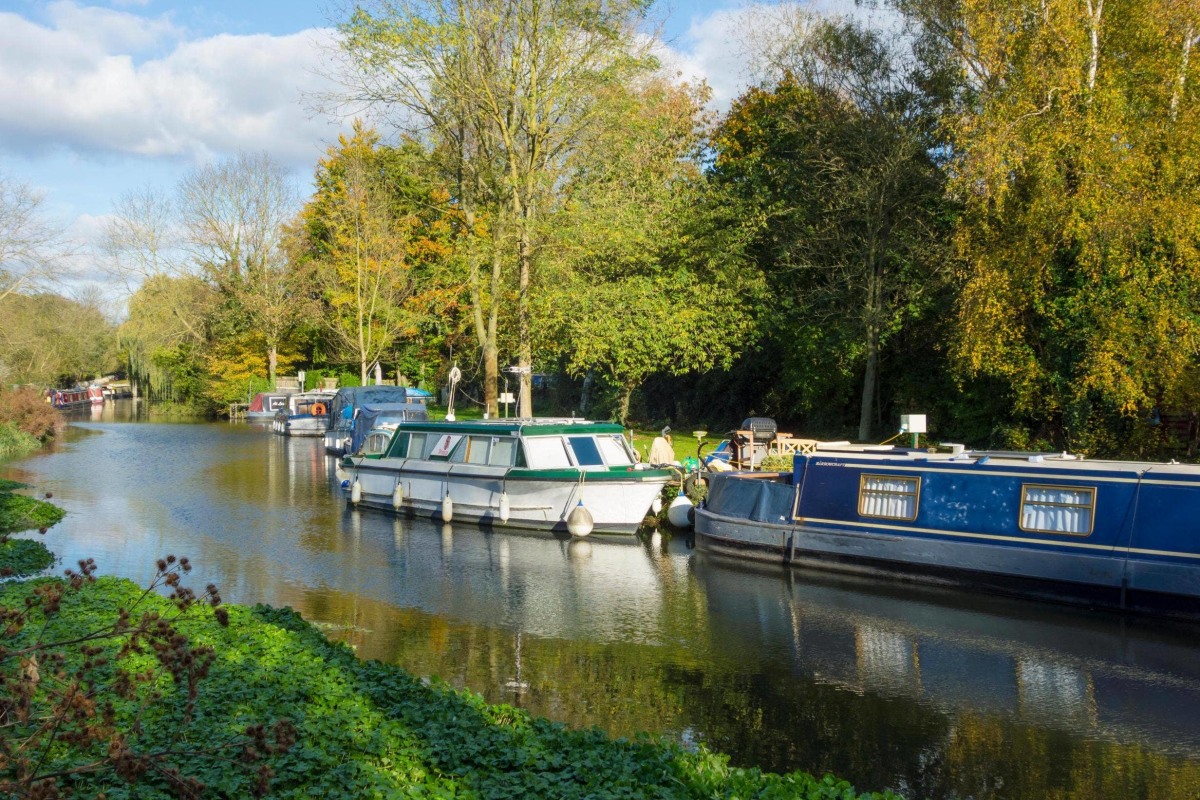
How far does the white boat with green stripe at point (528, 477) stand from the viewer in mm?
20953

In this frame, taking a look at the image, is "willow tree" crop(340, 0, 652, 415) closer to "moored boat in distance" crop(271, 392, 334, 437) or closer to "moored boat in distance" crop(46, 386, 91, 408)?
"moored boat in distance" crop(271, 392, 334, 437)

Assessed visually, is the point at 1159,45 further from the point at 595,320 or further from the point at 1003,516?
the point at 595,320

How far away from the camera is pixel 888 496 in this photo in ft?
56.9

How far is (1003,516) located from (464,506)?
1156cm

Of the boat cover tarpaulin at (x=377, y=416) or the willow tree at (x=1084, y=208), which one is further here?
the boat cover tarpaulin at (x=377, y=416)

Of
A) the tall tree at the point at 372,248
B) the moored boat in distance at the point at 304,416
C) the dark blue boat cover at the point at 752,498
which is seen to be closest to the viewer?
the dark blue boat cover at the point at 752,498

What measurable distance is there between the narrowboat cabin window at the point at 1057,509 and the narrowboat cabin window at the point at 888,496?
177 centimetres

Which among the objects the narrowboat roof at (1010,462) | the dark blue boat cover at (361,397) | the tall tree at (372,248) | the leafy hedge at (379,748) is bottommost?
the leafy hedge at (379,748)

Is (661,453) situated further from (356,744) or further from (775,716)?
(356,744)

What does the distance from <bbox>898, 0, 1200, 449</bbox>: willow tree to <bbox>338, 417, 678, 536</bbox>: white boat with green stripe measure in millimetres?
8744

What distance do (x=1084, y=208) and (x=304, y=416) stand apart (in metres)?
39.4

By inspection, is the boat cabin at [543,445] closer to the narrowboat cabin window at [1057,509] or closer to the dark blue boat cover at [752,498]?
the dark blue boat cover at [752,498]

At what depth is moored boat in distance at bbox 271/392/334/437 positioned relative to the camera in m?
51.7

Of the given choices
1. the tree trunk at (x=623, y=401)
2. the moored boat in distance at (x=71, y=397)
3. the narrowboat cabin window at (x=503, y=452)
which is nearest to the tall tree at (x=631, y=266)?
the tree trunk at (x=623, y=401)
